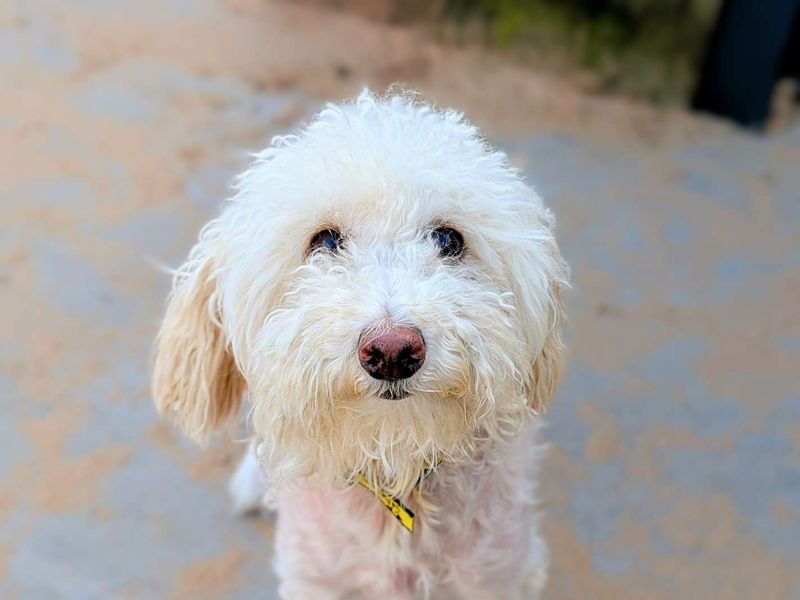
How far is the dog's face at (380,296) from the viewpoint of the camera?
1516 mm

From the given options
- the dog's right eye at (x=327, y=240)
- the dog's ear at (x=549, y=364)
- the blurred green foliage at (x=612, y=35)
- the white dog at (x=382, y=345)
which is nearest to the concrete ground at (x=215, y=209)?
the blurred green foliage at (x=612, y=35)

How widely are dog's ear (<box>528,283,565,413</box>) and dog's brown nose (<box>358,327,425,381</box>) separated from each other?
49 cm

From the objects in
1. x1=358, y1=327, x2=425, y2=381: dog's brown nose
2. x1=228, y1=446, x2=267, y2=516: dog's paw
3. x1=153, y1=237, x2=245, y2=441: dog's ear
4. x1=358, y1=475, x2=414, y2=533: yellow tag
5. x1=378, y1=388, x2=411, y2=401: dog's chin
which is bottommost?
x1=228, y1=446, x2=267, y2=516: dog's paw

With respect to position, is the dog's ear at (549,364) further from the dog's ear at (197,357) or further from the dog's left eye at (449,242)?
the dog's ear at (197,357)

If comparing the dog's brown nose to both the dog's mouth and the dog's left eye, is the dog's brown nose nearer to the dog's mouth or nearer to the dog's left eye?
the dog's mouth

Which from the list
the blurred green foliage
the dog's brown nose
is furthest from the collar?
the blurred green foliage

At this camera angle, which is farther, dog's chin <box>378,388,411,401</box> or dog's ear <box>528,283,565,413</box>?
dog's ear <box>528,283,565,413</box>

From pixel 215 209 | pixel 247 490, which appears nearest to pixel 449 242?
pixel 247 490

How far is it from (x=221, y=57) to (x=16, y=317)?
2.23 m

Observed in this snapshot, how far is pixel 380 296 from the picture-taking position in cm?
152

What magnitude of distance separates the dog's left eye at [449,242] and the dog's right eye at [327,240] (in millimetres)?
194

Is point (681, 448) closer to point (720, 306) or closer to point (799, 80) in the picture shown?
point (720, 306)

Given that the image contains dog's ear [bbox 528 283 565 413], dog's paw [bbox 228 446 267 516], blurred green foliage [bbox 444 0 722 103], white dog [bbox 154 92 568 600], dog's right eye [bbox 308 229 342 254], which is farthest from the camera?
blurred green foliage [bbox 444 0 722 103]

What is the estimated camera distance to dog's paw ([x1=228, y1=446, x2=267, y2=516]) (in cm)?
261
